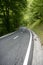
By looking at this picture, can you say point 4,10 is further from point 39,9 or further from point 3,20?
point 39,9

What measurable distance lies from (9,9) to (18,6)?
2043 mm

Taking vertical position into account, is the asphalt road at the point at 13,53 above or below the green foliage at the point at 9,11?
below

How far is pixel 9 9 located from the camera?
148ft

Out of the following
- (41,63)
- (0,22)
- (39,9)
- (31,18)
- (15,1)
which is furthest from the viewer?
(31,18)

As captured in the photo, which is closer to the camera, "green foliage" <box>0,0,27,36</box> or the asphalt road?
→ the asphalt road

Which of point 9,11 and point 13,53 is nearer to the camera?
point 13,53

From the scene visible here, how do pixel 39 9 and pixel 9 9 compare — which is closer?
pixel 9 9

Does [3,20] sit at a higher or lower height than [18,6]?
lower

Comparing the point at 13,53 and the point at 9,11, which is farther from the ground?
the point at 9,11

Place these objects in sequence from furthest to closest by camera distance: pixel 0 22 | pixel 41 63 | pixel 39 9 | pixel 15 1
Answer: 1. pixel 39 9
2. pixel 15 1
3. pixel 0 22
4. pixel 41 63

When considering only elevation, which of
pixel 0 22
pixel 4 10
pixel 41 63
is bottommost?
pixel 41 63

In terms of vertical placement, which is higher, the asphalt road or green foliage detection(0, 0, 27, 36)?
green foliage detection(0, 0, 27, 36)

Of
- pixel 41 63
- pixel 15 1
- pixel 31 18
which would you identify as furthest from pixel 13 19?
pixel 41 63

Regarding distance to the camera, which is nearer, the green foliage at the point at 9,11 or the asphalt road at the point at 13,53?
the asphalt road at the point at 13,53
